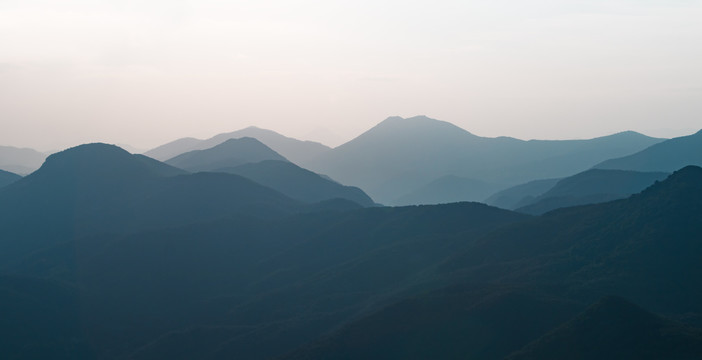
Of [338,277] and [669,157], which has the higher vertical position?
[669,157]

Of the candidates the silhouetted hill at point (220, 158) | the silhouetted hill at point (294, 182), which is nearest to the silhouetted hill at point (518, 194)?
the silhouetted hill at point (294, 182)

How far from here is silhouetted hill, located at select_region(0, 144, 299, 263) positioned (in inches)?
3913

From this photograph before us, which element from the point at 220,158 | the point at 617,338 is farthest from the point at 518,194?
the point at 617,338

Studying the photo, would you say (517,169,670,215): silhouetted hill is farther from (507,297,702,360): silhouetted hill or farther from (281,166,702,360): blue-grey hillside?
(507,297,702,360): silhouetted hill

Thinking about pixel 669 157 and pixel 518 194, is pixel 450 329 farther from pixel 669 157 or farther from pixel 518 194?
pixel 669 157

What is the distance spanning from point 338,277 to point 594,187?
8861 centimetres

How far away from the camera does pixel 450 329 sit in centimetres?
3738

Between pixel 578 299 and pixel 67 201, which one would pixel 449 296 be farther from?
pixel 67 201

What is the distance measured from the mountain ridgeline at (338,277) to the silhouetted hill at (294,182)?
33.7m

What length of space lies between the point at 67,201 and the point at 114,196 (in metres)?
7.63

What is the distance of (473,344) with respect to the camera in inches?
1409

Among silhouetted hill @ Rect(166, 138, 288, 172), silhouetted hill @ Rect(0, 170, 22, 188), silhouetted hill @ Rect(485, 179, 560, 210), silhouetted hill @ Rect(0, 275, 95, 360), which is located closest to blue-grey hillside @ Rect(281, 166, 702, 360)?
silhouetted hill @ Rect(0, 275, 95, 360)

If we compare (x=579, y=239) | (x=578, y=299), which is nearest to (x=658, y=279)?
(x=578, y=299)

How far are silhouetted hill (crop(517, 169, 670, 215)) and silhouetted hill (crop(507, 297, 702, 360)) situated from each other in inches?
3358
